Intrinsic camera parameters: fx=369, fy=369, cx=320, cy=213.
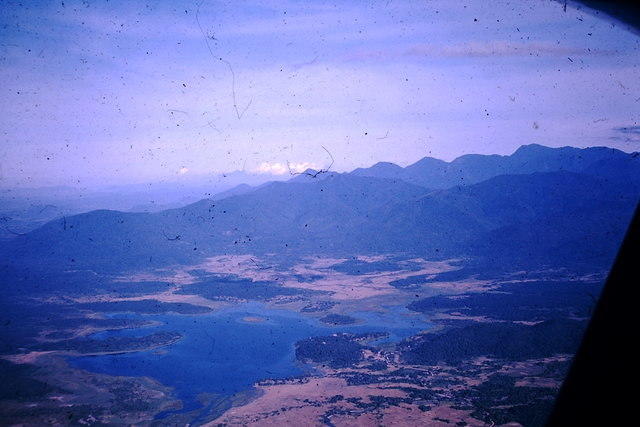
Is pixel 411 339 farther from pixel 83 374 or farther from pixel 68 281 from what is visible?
pixel 68 281

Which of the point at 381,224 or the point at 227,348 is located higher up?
the point at 381,224

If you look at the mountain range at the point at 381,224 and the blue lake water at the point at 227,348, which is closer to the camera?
the blue lake water at the point at 227,348

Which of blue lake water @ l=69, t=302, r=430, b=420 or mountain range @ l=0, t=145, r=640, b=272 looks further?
mountain range @ l=0, t=145, r=640, b=272

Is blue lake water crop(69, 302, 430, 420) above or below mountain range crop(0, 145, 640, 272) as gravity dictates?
below

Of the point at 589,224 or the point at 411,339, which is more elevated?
the point at 589,224

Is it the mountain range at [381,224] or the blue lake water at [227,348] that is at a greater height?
the mountain range at [381,224]

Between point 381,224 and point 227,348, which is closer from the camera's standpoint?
Result: point 227,348

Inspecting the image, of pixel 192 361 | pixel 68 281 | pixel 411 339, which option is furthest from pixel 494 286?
pixel 68 281

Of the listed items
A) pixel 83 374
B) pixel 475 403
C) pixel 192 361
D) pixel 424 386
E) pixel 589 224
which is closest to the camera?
pixel 475 403
